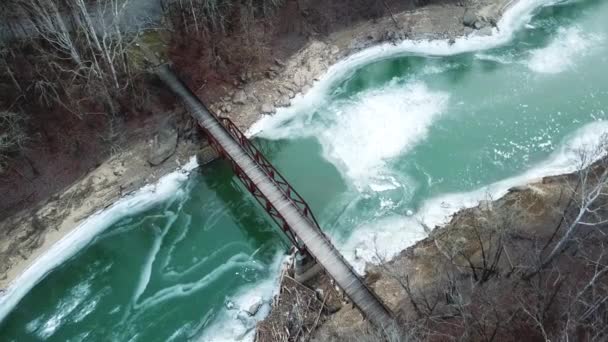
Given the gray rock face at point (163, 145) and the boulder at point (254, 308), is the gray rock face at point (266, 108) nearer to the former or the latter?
the gray rock face at point (163, 145)

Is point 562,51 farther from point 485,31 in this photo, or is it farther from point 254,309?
point 254,309

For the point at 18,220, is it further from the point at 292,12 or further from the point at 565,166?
the point at 565,166

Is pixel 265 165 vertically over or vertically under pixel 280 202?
over

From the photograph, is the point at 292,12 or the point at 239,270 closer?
the point at 239,270

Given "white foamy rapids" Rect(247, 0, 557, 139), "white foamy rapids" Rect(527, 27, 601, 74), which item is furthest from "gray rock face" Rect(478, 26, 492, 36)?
"white foamy rapids" Rect(527, 27, 601, 74)

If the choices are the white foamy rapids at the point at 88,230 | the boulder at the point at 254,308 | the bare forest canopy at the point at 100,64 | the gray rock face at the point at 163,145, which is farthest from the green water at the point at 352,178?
the bare forest canopy at the point at 100,64

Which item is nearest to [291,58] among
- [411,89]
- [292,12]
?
[292,12]

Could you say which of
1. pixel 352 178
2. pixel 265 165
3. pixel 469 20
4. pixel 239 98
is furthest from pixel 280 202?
pixel 469 20
